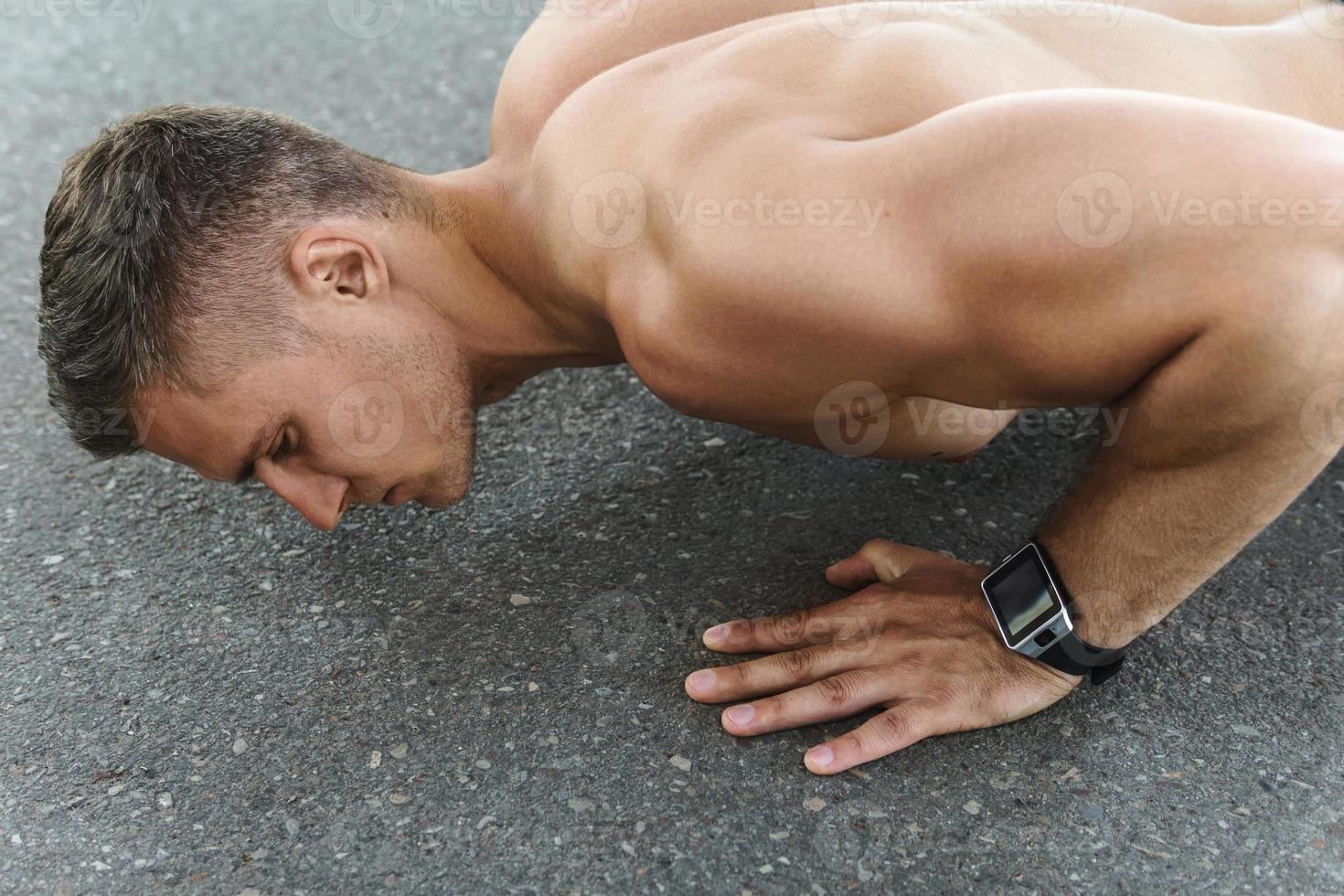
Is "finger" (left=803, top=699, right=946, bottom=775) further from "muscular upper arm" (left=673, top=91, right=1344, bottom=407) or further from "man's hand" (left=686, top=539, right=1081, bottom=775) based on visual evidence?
"muscular upper arm" (left=673, top=91, right=1344, bottom=407)

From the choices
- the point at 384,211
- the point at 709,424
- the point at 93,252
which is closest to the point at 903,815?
the point at 709,424

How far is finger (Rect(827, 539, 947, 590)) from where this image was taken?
1.33 m

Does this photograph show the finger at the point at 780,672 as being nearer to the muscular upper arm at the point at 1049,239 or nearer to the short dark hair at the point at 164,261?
the muscular upper arm at the point at 1049,239

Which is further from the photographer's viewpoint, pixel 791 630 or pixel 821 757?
pixel 791 630

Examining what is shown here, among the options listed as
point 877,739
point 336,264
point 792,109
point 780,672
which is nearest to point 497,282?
point 336,264

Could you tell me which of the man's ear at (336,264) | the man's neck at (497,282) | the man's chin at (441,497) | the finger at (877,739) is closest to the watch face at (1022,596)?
the finger at (877,739)

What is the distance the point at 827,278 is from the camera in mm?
1017

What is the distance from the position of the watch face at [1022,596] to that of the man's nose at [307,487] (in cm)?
73

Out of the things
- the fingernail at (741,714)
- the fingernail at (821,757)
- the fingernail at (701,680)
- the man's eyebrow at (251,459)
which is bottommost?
the fingernail at (821,757)

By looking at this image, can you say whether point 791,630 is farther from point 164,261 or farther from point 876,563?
point 164,261

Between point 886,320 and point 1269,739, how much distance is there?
600mm

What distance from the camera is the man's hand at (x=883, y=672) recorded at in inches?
Result: 46.1

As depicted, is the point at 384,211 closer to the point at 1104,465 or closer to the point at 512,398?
the point at 512,398

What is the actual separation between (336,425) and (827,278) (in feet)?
1.93
